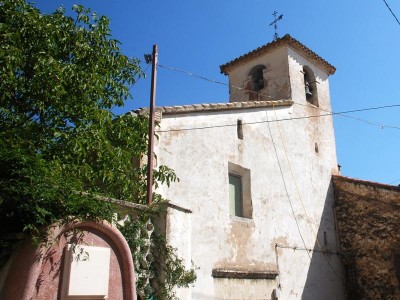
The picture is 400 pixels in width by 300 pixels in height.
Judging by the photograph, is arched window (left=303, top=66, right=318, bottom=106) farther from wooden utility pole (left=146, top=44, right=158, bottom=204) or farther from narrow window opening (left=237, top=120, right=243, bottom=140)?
wooden utility pole (left=146, top=44, right=158, bottom=204)

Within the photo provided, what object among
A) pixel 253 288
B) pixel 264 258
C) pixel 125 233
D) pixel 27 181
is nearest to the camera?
pixel 27 181

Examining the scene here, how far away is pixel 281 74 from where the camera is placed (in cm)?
1423

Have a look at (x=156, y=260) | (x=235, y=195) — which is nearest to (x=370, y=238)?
(x=235, y=195)

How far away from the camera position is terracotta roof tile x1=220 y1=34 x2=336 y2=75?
47.2 feet

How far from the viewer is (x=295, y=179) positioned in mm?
12188

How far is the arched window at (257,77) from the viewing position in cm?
1497

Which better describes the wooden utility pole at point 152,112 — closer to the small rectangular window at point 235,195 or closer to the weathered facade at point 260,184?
the weathered facade at point 260,184

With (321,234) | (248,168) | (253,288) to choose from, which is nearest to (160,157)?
(248,168)

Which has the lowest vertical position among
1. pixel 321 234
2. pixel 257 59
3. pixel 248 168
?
pixel 321 234

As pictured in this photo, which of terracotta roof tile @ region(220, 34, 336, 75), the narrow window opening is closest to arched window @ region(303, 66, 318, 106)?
terracotta roof tile @ region(220, 34, 336, 75)

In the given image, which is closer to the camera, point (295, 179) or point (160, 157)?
point (160, 157)

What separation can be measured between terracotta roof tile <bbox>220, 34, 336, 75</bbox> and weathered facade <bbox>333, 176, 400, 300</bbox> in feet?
16.8

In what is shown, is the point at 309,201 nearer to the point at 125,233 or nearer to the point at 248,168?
the point at 248,168

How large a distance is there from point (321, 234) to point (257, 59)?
700 centimetres
